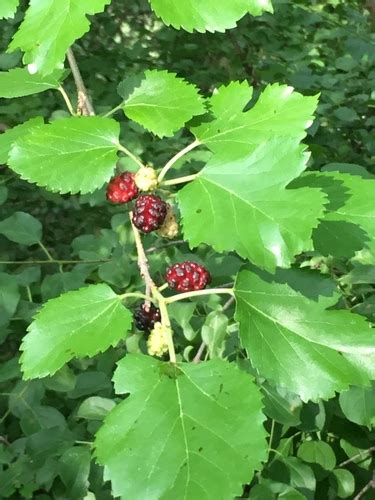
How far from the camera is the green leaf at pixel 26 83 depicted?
955mm

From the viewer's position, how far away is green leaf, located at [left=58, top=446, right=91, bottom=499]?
1.20 m

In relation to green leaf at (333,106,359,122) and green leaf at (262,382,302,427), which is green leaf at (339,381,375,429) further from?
green leaf at (333,106,359,122)

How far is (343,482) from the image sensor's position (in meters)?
1.45

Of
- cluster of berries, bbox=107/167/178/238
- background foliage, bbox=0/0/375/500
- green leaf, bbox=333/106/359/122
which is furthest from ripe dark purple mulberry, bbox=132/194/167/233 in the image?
green leaf, bbox=333/106/359/122

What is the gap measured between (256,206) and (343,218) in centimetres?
16

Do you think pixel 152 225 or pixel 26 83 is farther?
pixel 26 83

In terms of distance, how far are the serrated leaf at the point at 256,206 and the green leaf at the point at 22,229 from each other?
3.18ft

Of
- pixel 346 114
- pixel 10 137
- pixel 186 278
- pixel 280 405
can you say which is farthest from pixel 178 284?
pixel 346 114

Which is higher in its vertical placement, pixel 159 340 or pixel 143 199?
pixel 143 199

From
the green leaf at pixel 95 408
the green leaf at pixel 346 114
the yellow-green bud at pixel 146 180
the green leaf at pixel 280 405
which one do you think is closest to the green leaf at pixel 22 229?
the green leaf at pixel 95 408

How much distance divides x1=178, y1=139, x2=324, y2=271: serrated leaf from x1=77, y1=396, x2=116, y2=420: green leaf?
65cm

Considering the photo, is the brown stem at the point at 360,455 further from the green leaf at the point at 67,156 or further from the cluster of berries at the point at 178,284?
the green leaf at the point at 67,156

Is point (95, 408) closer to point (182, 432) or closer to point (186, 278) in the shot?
point (186, 278)

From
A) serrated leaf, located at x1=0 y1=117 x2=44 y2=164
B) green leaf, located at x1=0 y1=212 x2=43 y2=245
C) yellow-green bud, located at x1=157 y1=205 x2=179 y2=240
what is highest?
serrated leaf, located at x1=0 y1=117 x2=44 y2=164
